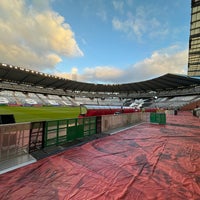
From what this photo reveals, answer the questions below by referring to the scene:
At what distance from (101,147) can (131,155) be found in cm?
163

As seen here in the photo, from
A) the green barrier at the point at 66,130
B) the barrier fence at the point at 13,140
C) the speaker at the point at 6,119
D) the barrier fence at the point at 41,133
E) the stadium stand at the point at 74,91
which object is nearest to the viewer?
the barrier fence at the point at 13,140

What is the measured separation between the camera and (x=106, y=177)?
149 inches

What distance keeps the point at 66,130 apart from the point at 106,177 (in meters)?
3.85

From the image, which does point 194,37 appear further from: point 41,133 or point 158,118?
point 41,133

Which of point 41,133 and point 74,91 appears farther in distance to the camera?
point 74,91

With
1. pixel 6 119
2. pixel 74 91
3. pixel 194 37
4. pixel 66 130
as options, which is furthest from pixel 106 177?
pixel 74 91

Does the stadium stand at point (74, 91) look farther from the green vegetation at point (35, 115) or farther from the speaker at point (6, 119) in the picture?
the speaker at point (6, 119)

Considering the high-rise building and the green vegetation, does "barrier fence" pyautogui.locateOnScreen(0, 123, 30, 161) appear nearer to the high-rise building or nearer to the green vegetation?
the green vegetation

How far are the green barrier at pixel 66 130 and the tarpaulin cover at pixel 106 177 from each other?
1.22m

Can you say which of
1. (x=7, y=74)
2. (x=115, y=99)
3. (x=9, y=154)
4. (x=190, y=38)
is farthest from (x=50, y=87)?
(x=9, y=154)

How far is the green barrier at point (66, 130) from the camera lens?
6.15 meters

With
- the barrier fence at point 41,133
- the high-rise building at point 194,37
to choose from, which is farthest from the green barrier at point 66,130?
the high-rise building at point 194,37

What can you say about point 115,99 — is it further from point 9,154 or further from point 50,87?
point 9,154

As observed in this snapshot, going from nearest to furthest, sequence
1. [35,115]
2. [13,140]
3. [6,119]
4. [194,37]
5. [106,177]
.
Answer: [106,177], [13,140], [6,119], [35,115], [194,37]
